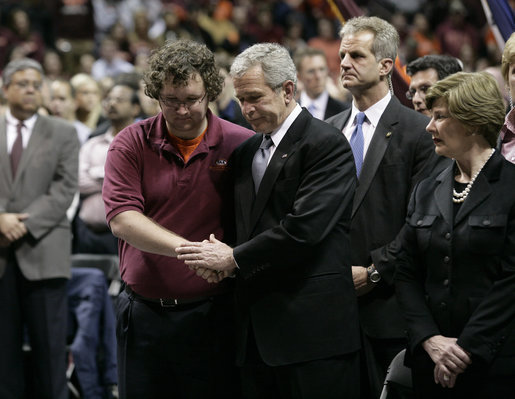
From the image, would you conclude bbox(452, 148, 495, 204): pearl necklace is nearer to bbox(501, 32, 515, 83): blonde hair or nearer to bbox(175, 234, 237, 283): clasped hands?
bbox(501, 32, 515, 83): blonde hair

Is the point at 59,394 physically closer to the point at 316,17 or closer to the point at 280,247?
the point at 280,247

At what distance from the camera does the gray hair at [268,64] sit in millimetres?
3260

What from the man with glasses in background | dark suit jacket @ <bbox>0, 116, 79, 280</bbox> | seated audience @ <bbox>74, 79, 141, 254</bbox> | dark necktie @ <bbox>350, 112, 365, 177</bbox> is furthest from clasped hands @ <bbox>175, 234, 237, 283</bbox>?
seated audience @ <bbox>74, 79, 141, 254</bbox>

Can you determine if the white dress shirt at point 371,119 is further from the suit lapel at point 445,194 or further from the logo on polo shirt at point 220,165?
the logo on polo shirt at point 220,165

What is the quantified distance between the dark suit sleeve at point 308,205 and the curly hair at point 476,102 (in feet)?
1.46

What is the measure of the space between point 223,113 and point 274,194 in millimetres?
3162

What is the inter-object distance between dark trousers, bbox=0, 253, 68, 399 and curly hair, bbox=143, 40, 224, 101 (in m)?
2.31

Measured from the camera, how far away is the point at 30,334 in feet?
17.4

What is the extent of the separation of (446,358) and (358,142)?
1.22 metres

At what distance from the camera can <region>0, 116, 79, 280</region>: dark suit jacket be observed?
5.26 m

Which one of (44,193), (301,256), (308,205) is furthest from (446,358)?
(44,193)

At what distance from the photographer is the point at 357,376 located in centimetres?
331

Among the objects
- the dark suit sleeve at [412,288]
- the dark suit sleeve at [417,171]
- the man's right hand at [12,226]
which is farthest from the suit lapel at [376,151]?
the man's right hand at [12,226]

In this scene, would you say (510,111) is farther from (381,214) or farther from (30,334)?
(30,334)
